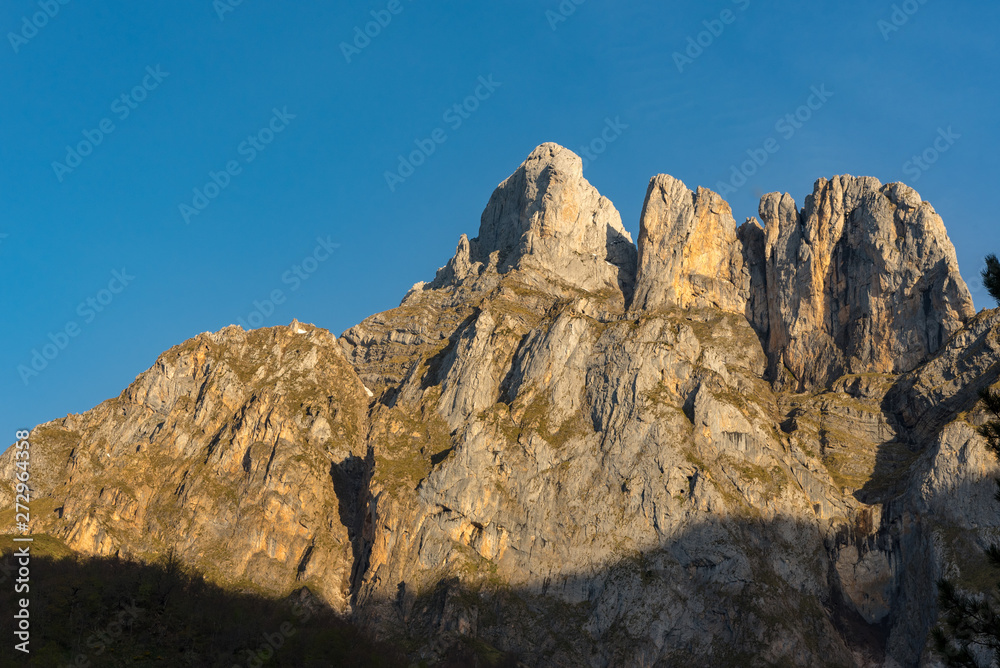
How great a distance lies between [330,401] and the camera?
171 metres

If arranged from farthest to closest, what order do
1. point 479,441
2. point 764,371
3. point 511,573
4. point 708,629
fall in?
point 764,371 → point 479,441 → point 511,573 → point 708,629

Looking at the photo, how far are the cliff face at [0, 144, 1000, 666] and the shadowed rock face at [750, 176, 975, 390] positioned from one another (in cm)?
46

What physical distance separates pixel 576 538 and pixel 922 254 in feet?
288

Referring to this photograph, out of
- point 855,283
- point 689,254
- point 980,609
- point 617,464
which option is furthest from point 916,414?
point 980,609

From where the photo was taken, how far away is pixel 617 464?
145750 mm

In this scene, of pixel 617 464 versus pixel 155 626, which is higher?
pixel 617 464

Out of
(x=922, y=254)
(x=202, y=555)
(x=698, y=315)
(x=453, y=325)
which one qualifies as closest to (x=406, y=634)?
(x=202, y=555)

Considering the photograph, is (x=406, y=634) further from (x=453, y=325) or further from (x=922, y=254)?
(x=922, y=254)

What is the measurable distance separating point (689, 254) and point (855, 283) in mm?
35969

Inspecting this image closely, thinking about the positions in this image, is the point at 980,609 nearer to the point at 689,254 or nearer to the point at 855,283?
the point at 855,283

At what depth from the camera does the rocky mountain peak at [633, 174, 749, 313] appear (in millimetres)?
190000

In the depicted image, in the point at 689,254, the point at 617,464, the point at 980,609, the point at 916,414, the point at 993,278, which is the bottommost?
the point at 980,609

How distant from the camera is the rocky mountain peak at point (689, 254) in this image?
190 metres

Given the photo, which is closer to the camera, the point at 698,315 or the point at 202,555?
the point at 202,555
